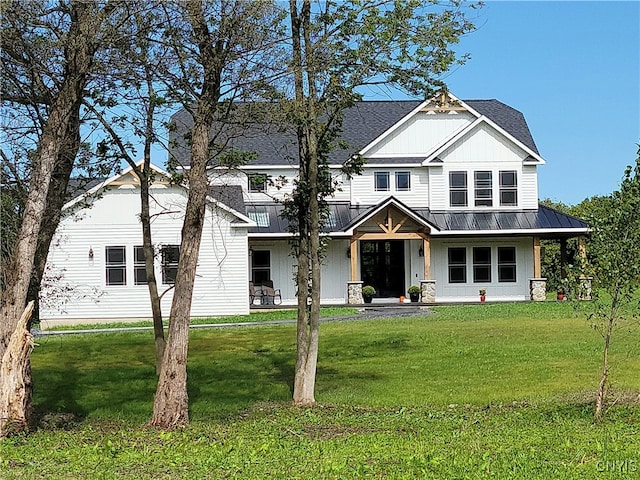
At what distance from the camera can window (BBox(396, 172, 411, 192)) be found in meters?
35.3

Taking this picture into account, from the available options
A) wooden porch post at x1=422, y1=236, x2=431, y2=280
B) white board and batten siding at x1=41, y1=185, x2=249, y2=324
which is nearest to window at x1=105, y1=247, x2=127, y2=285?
white board and batten siding at x1=41, y1=185, x2=249, y2=324

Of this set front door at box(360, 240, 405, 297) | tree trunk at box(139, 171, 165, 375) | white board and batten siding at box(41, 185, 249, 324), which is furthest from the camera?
front door at box(360, 240, 405, 297)

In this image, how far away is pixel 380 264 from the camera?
36.4 meters

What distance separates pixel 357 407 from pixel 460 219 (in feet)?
73.4

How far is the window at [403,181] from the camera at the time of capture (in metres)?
35.3

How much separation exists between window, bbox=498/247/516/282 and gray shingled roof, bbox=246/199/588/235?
150 cm

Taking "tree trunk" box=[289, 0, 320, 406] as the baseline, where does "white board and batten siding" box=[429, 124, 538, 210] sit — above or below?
above

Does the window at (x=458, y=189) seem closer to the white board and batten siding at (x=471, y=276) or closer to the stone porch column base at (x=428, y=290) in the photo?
the white board and batten siding at (x=471, y=276)

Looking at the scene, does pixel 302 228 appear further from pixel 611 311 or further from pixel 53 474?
pixel 53 474

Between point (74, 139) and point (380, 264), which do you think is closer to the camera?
point (74, 139)

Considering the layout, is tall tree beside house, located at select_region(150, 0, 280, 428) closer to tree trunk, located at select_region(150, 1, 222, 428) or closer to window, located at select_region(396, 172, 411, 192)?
tree trunk, located at select_region(150, 1, 222, 428)

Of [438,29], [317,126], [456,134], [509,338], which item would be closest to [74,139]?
[317,126]

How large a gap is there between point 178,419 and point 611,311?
5.74 metres

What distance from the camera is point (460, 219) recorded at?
34656 mm
